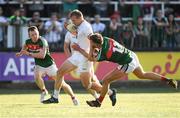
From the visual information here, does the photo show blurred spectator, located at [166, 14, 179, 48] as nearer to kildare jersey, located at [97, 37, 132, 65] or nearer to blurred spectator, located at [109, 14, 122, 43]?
blurred spectator, located at [109, 14, 122, 43]

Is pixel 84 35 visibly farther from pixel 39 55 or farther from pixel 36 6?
pixel 36 6

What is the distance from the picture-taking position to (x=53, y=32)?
2555cm

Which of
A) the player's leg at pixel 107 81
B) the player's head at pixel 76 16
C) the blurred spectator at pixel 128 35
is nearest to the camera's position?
the player's leg at pixel 107 81

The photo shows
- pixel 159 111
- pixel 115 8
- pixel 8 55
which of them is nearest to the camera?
pixel 159 111

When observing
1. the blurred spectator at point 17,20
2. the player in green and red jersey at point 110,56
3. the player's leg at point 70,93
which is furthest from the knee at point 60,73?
the blurred spectator at point 17,20

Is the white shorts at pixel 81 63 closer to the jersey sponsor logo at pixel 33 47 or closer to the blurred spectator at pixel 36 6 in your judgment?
the jersey sponsor logo at pixel 33 47

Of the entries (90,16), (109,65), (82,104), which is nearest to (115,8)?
(90,16)

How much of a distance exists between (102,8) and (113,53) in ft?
37.0

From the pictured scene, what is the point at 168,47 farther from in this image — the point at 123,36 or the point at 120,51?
the point at 120,51

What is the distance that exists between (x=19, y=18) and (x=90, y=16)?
2.94 metres

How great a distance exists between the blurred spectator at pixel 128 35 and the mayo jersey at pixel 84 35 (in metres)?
8.79

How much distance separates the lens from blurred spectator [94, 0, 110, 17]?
87.1 ft

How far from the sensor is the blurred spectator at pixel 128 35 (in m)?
25.5

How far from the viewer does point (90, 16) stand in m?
26.7
